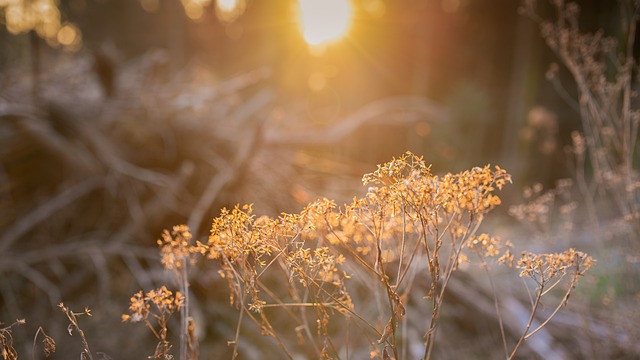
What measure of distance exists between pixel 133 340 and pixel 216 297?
2.36 feet

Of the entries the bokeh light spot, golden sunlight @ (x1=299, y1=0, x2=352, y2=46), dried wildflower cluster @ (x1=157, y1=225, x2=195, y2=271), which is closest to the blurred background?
dried wildflower cluster @ (x1=157, y1=225, x2=195, y2=271)

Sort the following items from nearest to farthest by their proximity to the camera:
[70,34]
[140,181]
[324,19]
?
1. [140,181]
2. [70,34]
3. [324,19]

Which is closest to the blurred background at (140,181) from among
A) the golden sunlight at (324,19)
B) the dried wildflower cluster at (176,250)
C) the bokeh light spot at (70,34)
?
the dried wildflower cluster at (176,250)

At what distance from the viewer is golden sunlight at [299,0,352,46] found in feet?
48.3

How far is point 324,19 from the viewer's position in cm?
1533

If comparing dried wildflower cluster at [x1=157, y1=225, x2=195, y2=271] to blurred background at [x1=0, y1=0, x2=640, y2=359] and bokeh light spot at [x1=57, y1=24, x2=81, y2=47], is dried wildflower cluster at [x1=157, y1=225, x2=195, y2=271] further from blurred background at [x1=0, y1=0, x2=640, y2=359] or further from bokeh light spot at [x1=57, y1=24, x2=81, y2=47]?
bokeh light spot at [x1=57, y1=24, x2=81, y2=47]

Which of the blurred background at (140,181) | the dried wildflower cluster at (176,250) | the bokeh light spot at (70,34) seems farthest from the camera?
the bokeh light spot at (70,34)

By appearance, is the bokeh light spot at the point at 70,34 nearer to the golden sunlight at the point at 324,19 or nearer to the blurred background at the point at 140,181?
the blurred background at the point at 140,181

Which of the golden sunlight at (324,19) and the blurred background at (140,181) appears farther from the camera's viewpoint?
the golden sunlight at (324,19)

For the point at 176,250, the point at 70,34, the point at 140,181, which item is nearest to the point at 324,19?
the point at 70,34

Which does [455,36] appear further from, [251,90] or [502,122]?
[251,90]

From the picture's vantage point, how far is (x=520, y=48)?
40.9 ft

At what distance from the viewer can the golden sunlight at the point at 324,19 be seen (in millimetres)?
14719

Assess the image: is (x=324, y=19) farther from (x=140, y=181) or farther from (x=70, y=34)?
(x=140, y=181)
